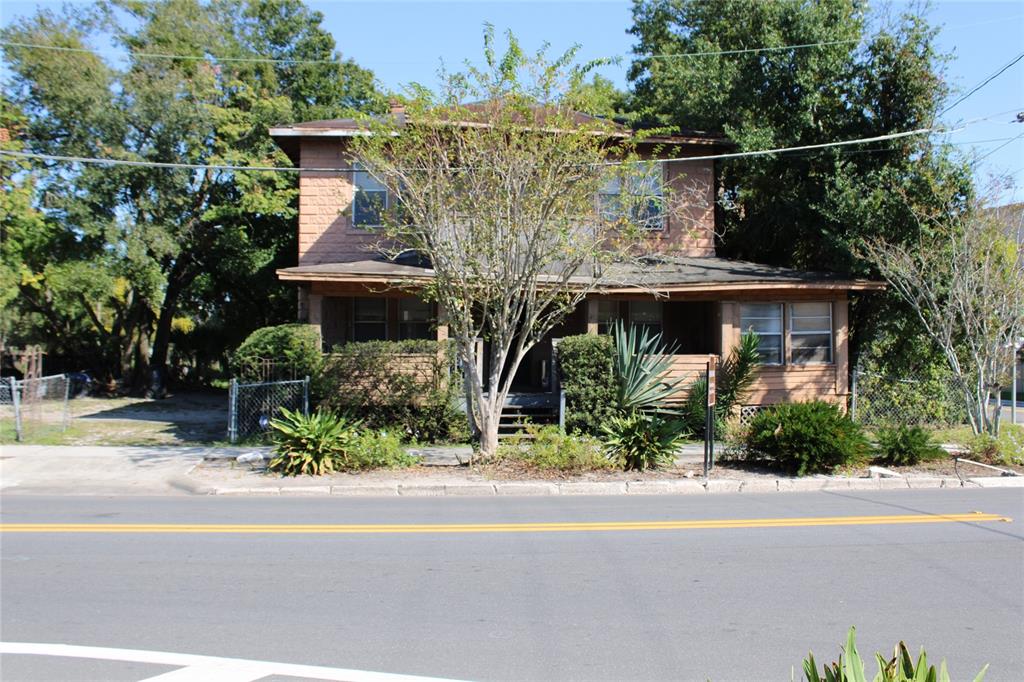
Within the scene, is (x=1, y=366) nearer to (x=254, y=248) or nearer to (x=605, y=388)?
(x=254, y=248)

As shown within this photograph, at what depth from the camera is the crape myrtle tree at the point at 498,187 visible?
11500 millimetres

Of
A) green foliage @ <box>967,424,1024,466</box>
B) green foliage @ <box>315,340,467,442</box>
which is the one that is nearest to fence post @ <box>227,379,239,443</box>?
green foliage @ <box>315,340,467,442</box>

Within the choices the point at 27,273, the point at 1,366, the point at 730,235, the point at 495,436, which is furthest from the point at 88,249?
the point at 730,235

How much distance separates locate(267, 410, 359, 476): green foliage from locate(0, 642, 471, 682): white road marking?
6.96 metres

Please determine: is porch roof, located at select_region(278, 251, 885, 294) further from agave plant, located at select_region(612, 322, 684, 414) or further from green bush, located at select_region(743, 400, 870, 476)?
green bush, located at select_region(743, 400, 870, 476)

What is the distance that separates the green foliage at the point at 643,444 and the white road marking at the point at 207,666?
26.6 feet

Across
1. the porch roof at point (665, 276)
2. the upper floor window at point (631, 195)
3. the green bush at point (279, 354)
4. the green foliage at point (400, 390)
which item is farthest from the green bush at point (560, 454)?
the green bush at point (279, 354)

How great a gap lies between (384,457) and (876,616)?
826 cm

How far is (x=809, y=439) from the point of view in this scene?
11812 millimetres

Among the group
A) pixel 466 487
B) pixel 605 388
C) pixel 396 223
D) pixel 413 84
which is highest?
pixel 413 84

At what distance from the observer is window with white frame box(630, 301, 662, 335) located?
1958 cm

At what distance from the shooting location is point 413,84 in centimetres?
1178

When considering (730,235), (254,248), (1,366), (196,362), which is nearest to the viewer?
(730,235)

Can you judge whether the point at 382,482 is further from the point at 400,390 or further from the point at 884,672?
the point at 884,672
